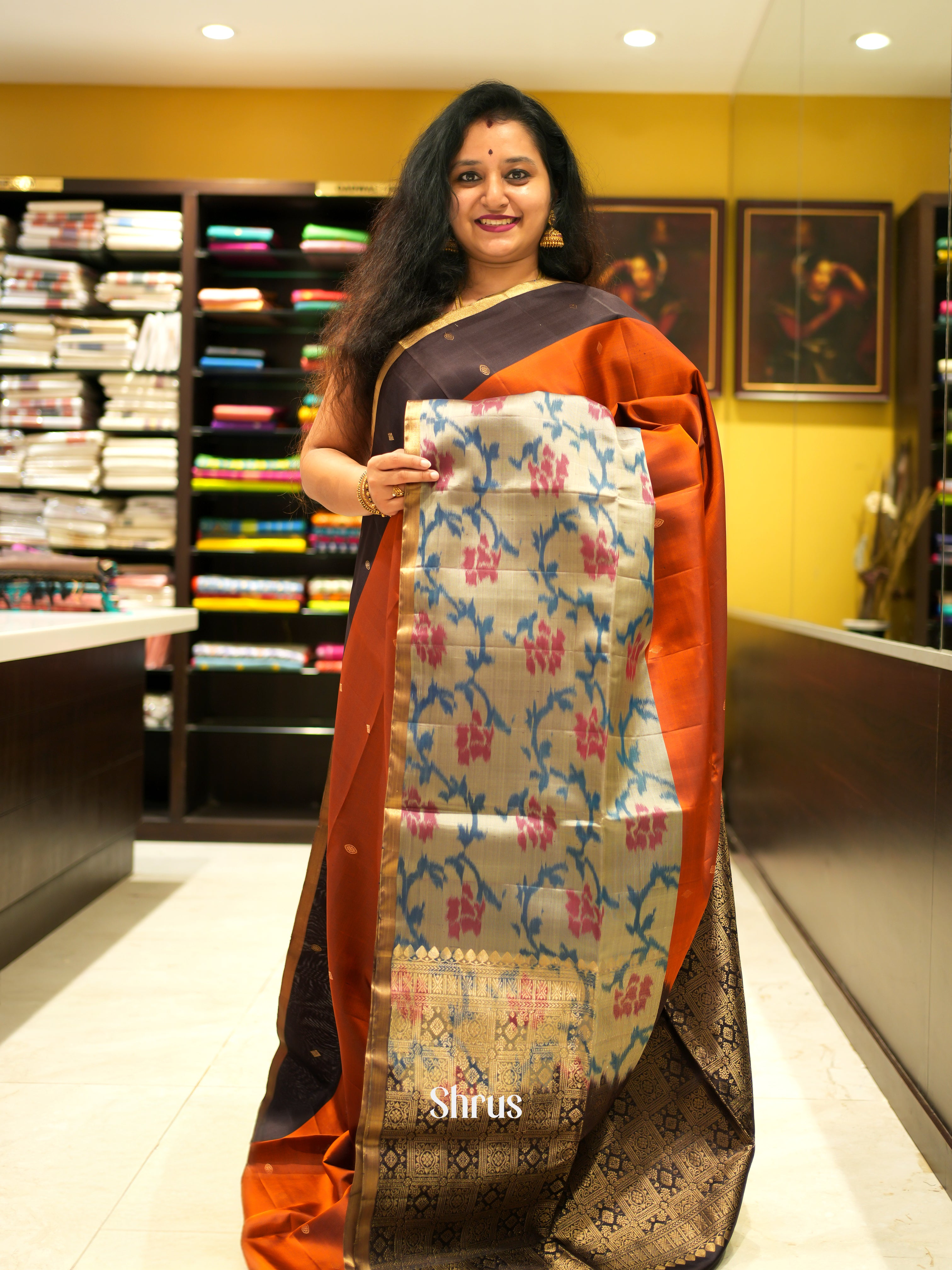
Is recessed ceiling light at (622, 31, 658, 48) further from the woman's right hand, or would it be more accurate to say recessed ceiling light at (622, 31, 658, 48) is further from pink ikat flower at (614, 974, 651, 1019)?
pink ikat flower at (614, 974, 651, 1019)

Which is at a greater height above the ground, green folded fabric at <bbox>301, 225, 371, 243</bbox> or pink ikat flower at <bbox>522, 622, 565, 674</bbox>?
green folded fabric at <bbox>301, 225, 371, 243</bbox>

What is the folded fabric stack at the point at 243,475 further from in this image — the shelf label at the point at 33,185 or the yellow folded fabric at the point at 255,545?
the shelf label at the point at 33,185

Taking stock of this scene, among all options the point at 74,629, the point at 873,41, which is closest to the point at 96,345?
the point at 74,629

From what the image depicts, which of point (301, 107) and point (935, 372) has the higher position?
point (301, 107)

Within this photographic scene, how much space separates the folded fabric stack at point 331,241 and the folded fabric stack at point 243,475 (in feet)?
2.57

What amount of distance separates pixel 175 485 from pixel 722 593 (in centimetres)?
297

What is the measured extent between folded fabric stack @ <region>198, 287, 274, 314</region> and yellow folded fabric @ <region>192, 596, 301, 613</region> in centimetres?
107

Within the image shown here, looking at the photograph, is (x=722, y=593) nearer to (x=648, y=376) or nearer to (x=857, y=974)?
(x=648, y=376)

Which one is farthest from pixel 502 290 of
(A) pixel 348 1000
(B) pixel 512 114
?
(A) pixel 348 1000

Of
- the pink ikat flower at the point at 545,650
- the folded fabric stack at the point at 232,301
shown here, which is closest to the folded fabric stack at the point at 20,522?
the folded fabric stack at the point at 232,301

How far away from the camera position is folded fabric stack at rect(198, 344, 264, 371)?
3.95 meters

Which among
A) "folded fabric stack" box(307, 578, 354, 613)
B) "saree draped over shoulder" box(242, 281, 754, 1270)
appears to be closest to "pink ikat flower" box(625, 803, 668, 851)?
"saree draped over shoulder" box(242, 281, 754, 1270)

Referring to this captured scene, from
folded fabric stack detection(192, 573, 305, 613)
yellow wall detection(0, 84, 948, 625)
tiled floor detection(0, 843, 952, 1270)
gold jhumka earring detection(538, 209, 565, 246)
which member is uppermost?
yellow wall detection(0, 84, 948, 625)

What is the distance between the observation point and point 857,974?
226cm
